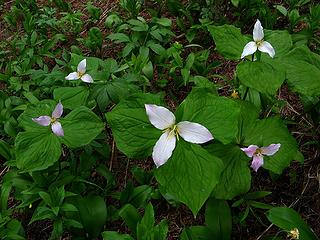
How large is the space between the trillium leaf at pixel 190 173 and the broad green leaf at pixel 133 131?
11cm

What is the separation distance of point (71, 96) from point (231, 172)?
2.80 feet

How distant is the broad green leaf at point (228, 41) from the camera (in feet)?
6.13

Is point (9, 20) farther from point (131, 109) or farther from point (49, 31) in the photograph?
point (131, 109)

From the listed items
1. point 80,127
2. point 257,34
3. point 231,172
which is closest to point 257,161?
point 231,172

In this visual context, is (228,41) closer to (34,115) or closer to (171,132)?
(171,132)

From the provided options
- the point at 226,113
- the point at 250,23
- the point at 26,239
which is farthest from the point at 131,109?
the point at 250,23

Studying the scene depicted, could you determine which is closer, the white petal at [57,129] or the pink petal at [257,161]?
the pink petal at [257,161]

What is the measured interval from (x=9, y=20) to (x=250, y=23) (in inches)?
75.7

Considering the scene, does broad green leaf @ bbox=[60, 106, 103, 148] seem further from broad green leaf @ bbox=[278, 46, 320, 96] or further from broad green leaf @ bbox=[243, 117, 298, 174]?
broad green leaf @ bbox=[278, 46, 320, 96]

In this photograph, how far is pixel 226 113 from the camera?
5.09 feet

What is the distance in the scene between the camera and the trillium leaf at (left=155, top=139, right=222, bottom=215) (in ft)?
4.82

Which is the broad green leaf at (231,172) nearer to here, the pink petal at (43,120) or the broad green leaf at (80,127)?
the broad green leaf at (80,127)

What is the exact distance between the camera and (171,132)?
1474 millimetres

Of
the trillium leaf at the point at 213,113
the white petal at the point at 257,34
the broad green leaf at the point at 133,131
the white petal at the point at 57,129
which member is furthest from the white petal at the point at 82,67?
the white petal at the point at 257,34
